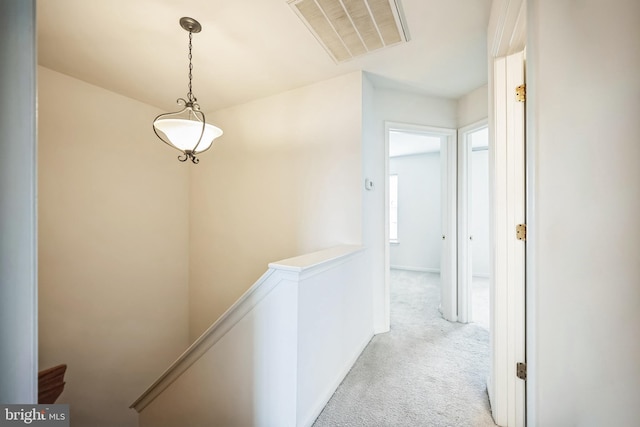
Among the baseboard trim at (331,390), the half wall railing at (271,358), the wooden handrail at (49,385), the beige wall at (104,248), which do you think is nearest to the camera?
the half wall railing at (271,358)

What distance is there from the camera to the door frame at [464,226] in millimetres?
2621

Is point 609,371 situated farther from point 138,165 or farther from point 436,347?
point 138,165

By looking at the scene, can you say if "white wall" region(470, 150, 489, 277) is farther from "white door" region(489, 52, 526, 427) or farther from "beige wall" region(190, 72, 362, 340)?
"white door" region(489, 52, 526, 427)

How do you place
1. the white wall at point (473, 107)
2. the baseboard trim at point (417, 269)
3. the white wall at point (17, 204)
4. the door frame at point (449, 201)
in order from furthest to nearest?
the baseboard trim at point (417, 269)
the door frame at point (449, 201)
the white wall at point (473, 107)
the white wall at point (17, 204)

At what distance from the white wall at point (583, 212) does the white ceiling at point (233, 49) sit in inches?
47.1

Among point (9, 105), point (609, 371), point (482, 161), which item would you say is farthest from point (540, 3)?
point (482, 161)

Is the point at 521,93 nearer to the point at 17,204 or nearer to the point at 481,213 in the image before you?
the point at 17,204

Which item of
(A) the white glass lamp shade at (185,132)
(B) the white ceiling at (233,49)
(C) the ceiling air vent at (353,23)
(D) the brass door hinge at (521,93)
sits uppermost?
(B) the white ceiling at (233,49)

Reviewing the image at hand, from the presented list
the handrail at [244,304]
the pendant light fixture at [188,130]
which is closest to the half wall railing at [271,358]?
the handrail at [244,304]

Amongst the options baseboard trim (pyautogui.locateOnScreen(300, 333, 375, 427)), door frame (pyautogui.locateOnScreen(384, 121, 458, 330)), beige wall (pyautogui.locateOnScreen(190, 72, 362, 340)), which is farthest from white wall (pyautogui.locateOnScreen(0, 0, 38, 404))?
door frame (pyautogui.locateOnScreen(384, 121, 458, 330))

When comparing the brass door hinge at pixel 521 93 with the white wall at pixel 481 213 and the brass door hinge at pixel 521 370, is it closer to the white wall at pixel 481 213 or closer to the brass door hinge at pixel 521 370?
the brass door hinge at pixel 521 370

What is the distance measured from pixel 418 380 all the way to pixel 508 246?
1.18 meters

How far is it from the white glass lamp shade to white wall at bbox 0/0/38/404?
3.30 feet

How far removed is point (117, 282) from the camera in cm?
265
